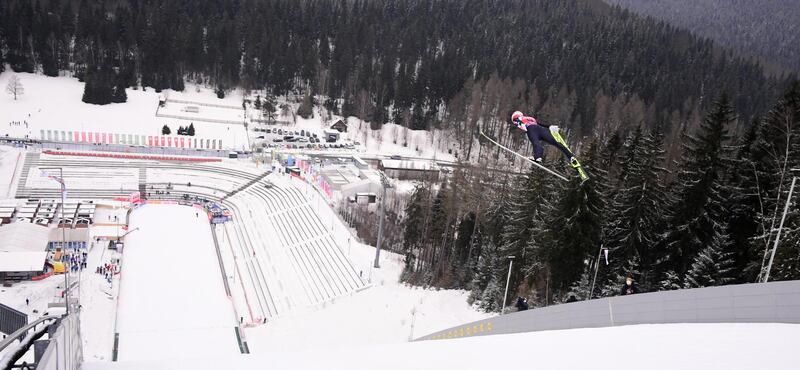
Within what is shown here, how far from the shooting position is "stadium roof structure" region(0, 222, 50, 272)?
2281 centimetres

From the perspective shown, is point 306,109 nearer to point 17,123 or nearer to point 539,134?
point 17,123

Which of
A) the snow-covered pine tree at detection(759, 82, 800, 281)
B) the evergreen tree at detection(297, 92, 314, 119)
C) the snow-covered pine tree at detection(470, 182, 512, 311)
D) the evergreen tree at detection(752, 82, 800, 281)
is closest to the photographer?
the snow-covered pine tree at detection(759, 82, 800, 281)

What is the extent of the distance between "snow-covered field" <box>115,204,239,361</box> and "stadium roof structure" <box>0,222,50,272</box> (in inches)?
139

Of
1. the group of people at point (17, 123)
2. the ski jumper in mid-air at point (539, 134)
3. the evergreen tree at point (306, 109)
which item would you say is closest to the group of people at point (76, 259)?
the ski jumper in mid-air at point (539, 134)

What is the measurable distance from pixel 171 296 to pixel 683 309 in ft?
66.8

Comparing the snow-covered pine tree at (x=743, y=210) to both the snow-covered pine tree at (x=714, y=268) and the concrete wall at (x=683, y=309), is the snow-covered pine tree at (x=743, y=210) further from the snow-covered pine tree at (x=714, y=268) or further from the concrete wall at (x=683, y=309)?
the concrete wall at (x=683, y=309)

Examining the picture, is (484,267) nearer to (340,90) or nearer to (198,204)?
(198,204)

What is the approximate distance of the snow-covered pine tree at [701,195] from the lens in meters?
16.5

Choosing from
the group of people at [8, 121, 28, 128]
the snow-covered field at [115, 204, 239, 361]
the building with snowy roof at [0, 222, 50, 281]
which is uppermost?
the group of people at [8, 121, 28, 128]

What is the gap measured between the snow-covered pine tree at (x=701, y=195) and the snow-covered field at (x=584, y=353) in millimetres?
8889

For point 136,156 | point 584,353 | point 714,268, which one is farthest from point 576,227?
point 136,156

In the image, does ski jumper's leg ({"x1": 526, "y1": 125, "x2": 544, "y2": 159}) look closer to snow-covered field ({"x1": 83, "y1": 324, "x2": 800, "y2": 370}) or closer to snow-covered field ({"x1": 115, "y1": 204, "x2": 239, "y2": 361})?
snow-covered field ({"x1": 83, "y1": 324, "x2": 800, "y2": 370})

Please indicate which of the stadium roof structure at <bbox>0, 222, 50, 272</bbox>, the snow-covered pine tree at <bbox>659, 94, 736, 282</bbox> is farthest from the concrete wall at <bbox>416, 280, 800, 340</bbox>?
the stadium roof structure at <bbox>0, 222, 50, 272</bbox>

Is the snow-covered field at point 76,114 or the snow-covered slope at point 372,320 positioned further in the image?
the snow-covered field at point 76,114
